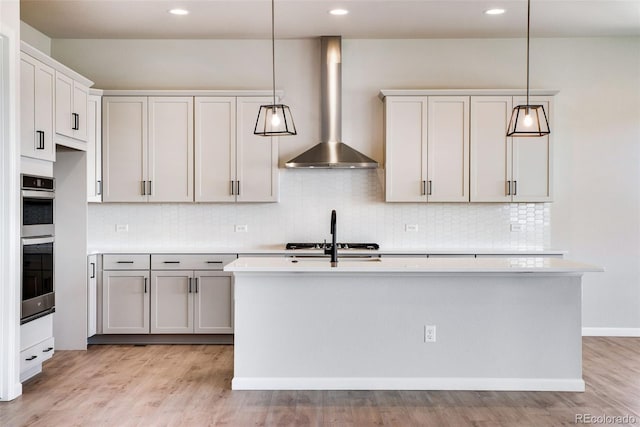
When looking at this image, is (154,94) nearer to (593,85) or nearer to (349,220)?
(349,220)

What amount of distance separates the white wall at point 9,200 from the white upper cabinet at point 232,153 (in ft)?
6.38

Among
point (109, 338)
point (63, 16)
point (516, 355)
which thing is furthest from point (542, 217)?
point (63, 16)

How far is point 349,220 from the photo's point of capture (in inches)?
230

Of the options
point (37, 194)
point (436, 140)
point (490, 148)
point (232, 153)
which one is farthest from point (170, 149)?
point (490, 148)

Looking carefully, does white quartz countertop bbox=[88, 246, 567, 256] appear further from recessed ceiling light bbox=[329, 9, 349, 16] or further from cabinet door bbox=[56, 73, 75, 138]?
recessed ceiling light bbox=[329, 9, 349, 16]

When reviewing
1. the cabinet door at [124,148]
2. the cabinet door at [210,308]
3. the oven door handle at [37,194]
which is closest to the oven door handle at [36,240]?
the oven door handle at [37,194]

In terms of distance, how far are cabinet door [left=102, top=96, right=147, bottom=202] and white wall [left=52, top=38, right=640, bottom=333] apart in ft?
1.26

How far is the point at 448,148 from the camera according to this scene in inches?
216

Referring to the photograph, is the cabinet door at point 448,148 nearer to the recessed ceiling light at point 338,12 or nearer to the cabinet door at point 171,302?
the recessed ceiling light at point 338,12

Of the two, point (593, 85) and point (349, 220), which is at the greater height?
point (593, 85)

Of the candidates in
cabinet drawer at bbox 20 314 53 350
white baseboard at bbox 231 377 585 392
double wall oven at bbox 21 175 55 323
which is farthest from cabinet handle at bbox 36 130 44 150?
white baseboard at bbox 231 377 585 392

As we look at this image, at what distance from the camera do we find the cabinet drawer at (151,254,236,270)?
5270mm

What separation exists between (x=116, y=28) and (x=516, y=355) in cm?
460

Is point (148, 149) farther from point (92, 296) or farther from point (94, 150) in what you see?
point (92, 296)
